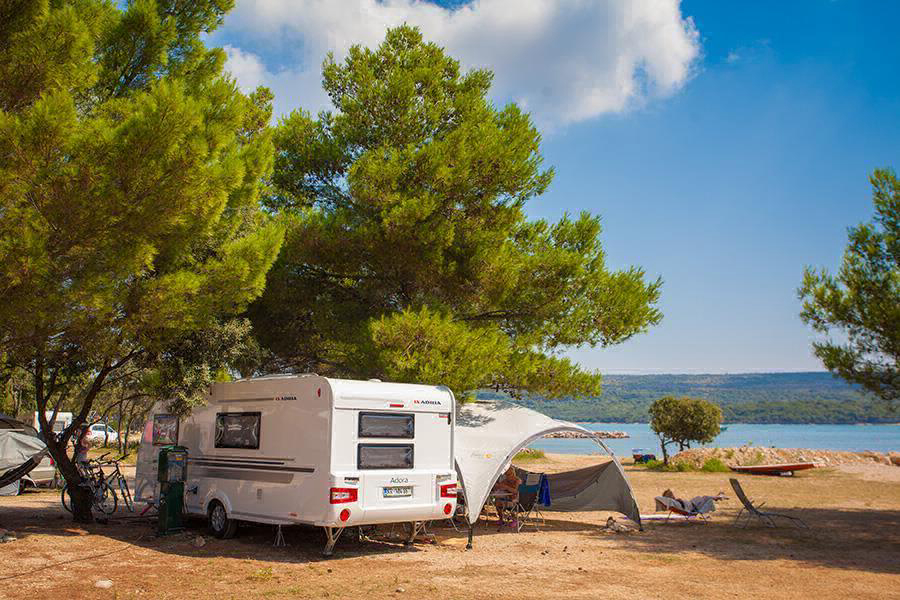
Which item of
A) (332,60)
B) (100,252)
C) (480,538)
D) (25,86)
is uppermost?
(332,60)

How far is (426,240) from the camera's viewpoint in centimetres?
1511

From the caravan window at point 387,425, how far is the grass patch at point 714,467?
22463 mm

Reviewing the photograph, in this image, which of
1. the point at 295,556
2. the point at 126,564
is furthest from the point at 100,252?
the point at 295,556

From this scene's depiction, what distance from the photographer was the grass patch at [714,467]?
29.9 metres

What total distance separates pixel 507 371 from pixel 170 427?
6408 millimetres

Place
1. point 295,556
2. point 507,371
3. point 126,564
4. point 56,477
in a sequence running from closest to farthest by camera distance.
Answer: point 126,564, point 295,556, point 507,371, point 56,477

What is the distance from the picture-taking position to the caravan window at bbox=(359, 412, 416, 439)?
10281 mm

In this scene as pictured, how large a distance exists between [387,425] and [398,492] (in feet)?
3.09

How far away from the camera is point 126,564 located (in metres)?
9.41

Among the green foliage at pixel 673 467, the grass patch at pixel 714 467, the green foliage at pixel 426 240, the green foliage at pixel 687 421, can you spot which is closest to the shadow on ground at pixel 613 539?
the green foliage at pixel 426 240

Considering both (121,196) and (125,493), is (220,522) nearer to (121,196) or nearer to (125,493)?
(125,493)

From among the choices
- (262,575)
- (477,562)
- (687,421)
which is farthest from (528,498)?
(687,421)

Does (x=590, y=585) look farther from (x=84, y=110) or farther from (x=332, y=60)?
(x=332, y=60)

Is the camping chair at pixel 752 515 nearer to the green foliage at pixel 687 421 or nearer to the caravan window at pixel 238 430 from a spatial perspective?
the caravan window at pixel 238 430
